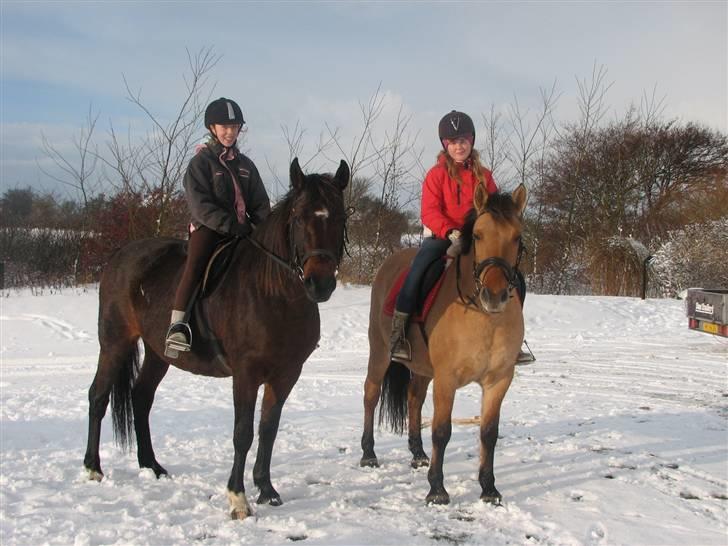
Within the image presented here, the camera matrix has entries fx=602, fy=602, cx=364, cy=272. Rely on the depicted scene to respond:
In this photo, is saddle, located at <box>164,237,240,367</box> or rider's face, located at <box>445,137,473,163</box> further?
rider's face, located at <box>445,137,473,163</box>

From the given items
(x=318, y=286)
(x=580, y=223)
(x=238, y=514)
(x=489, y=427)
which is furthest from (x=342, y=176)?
(x=580, y=223)

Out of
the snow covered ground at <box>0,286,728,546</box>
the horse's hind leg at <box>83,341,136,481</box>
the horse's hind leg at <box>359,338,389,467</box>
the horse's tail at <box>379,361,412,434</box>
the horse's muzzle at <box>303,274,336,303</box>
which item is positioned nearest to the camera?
the horse's muzzle at <box>303,274,336,303</box>

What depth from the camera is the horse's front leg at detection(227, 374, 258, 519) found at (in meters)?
3.91

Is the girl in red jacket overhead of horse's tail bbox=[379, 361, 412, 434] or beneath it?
overhead

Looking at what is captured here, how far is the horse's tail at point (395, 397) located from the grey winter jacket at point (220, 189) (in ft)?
6.33

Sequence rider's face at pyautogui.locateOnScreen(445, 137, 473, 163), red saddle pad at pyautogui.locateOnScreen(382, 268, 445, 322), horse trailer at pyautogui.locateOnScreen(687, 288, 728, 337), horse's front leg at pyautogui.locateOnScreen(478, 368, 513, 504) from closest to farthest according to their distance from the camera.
A: horse's front leg at pyautogui.locateOnScreen(478, 368, 513, 504), red saddle pad at pyautogui.locateOnScreen(382, 268, 445, 322), rider's face at pyautogui.locateOnScreen(445, 137, 473, 163), horse trailer at pyautogui.locateOnScreen(687, 288, 728, 337)

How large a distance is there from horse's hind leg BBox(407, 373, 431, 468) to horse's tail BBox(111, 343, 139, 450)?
238cm

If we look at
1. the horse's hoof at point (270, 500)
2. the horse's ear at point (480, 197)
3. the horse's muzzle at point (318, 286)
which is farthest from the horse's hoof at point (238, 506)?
the horse's ear at point (480, 197)

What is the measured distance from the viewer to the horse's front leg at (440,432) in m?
4.16

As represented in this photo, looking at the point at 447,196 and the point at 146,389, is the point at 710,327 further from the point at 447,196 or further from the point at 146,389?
the point at 146,389

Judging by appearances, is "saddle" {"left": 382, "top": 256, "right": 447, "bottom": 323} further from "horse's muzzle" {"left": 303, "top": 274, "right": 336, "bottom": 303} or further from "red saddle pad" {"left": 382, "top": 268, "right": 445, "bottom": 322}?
"horse's muzzle" {"left": 303, "top": 274, "right": 336, "bottom": 303}

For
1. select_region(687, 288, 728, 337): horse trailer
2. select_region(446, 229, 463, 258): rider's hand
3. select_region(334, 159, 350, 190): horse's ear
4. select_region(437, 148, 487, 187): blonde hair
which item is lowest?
select_region(687, 288, 728, 337): horse trailer

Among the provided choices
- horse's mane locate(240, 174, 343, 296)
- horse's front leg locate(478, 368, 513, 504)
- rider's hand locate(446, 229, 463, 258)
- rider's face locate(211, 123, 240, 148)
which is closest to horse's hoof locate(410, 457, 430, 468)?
horse's front leg locate(478, 368, 513, 504)

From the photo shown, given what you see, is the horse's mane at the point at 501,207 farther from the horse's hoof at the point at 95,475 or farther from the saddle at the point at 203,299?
the horse's hoof at the point at 95,475
